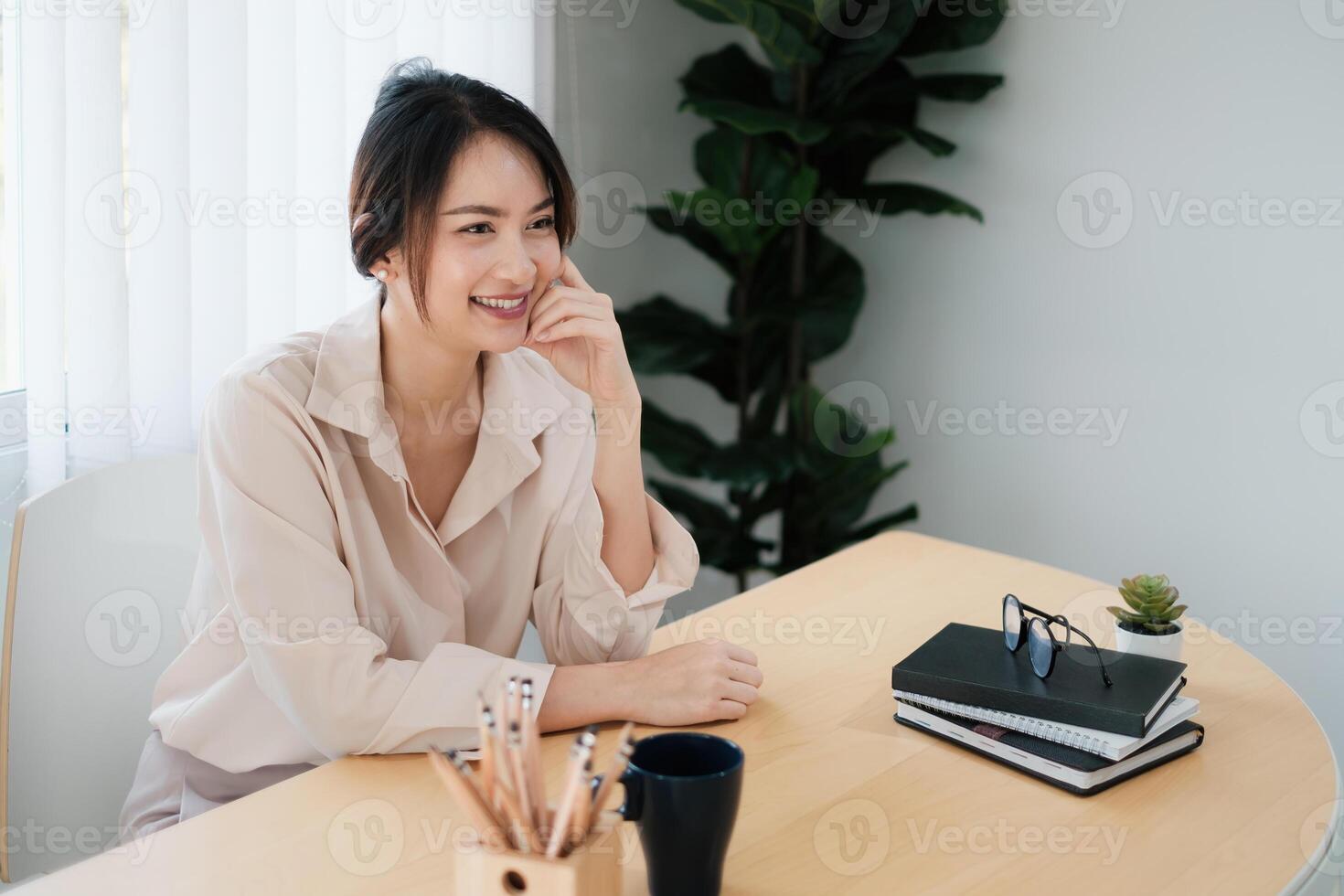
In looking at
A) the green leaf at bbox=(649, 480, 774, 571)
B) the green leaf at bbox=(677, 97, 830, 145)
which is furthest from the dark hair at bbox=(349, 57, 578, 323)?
the green leaf at bbox=(649, 480, 774, 571)

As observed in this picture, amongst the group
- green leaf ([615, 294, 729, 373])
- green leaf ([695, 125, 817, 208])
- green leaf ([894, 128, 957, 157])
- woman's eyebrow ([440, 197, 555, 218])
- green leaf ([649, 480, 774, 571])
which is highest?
green leaf ([894, 128, 957, 157])

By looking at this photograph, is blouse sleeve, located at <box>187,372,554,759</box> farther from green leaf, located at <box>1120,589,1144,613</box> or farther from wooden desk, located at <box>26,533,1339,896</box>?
green leaf, located at <box>1120,589,1144,613</box>

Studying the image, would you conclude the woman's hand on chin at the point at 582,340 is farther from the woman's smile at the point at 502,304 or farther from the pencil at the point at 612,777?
the pencil at the point at 612,777

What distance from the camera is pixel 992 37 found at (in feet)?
8.11

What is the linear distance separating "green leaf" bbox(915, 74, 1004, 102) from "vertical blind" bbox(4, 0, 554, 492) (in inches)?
42.4

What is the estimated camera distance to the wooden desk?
96 cm

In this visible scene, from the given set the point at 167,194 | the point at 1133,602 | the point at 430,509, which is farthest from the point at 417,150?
the point at 1133,602

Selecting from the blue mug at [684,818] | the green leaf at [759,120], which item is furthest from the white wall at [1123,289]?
the blue mug at [684,818]

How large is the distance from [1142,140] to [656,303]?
1.04m

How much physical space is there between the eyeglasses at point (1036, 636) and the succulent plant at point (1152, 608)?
0.33 ft

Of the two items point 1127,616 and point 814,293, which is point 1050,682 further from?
point 814,293

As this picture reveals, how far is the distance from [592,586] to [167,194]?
88cm

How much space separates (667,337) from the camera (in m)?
2.53

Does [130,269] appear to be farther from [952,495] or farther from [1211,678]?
[952,495]
